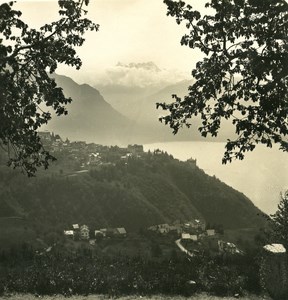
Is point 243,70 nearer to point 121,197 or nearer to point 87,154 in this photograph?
point 121,197

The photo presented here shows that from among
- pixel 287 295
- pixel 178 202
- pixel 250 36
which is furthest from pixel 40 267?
pixel 178 202

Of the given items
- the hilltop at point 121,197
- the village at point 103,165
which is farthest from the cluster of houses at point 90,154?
the hilltop at point 121,197

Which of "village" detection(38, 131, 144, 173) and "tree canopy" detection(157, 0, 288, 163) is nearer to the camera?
"tree canopy" detection(157, 0, 288, 163)

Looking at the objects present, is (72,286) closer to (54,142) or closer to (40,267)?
(40,267)

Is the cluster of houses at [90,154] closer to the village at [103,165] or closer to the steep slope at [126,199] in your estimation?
the village at [103,165]

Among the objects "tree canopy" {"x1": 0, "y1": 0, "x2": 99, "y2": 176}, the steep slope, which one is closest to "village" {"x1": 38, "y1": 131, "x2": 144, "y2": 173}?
the steep slope

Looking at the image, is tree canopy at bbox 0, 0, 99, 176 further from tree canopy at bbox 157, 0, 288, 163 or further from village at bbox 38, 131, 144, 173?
village at bbox 38, 131, 144, 173

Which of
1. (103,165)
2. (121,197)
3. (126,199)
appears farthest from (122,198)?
(103,165)

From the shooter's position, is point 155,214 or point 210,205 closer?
point 155,214
